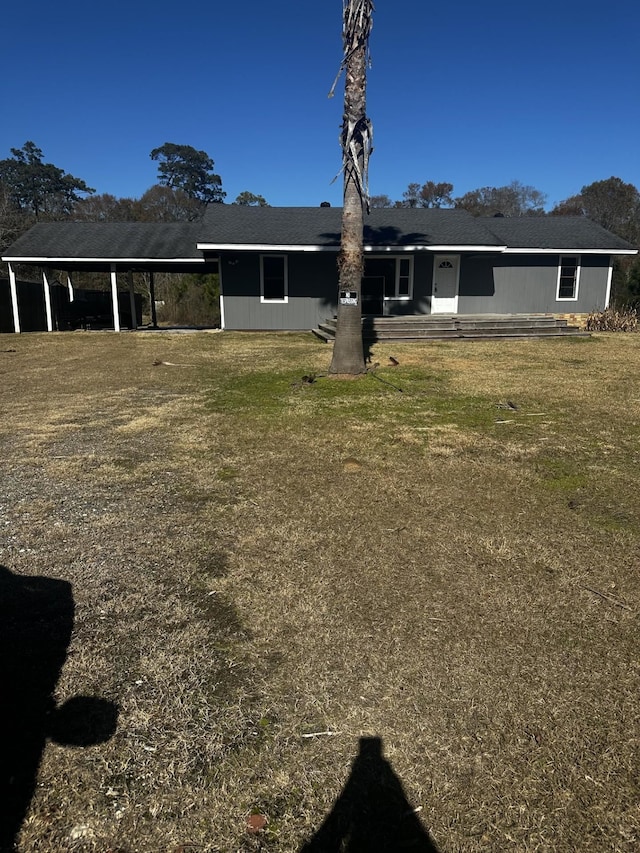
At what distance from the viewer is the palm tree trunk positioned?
9.04 m

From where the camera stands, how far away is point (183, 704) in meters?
2.26

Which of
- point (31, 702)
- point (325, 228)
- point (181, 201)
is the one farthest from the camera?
point (181, 201)

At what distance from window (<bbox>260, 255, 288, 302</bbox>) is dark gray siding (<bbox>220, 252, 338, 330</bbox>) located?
0.14 m

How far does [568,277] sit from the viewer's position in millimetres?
19984

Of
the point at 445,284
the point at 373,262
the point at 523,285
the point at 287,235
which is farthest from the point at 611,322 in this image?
the point at 287,235

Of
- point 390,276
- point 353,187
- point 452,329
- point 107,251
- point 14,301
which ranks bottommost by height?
point 452,329

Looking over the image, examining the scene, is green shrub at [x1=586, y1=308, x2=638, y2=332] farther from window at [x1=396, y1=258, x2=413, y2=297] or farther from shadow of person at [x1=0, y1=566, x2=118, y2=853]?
shadow of person at [x1=0, y1=566, x2=118, y2=853]

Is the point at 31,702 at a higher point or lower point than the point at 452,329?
lower

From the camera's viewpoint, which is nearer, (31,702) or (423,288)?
(31,702)

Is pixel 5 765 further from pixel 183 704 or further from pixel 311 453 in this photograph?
pixel 311 453

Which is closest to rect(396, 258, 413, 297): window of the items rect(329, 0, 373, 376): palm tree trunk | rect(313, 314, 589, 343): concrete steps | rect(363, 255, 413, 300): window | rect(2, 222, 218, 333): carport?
rect(363, 255, 413, 300): window

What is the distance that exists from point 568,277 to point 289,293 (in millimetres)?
10078

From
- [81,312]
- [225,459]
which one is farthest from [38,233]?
[225,459]

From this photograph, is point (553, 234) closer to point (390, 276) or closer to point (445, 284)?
point (445, 284)
